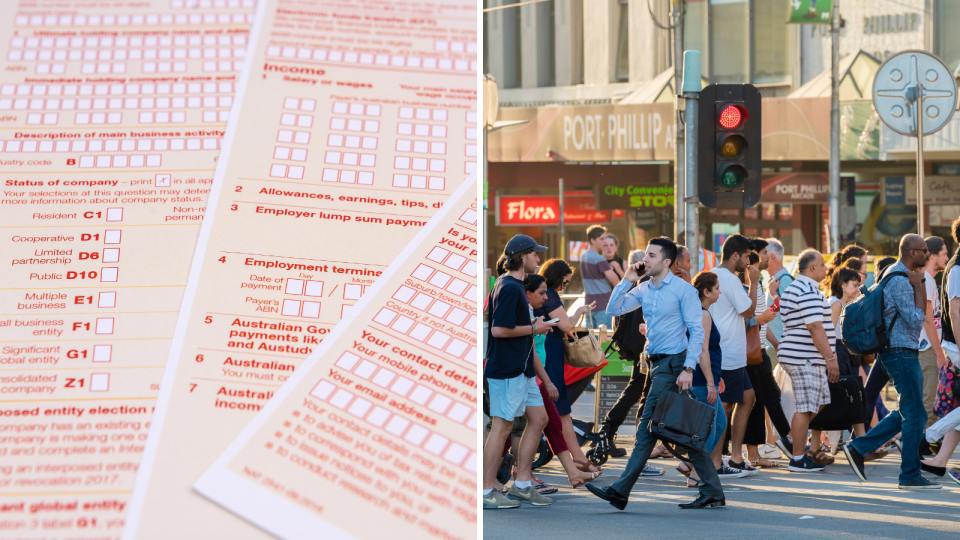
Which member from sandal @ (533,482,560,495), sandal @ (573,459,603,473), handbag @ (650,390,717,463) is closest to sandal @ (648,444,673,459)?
sandal @ (573,459,603,473)

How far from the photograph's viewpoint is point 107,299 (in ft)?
5.22

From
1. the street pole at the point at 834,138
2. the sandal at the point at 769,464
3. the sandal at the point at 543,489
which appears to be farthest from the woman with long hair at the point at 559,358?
the street pole at the point at 834,138

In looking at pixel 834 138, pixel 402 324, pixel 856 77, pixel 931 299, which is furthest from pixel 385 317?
pixel 856 77

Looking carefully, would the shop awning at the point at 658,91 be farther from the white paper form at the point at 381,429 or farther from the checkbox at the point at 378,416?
the checkbox at the point at 378,416

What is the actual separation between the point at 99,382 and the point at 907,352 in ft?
17.9

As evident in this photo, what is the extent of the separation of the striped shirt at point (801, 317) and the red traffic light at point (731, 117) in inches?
53.0

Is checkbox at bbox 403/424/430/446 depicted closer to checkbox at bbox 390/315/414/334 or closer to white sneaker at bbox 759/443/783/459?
checkbox at bbox 390/315/414/334

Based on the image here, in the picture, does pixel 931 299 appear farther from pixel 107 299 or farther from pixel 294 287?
pixel 107 299

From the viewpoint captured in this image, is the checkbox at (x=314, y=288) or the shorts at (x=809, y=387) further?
the shorts at (x=809, y=387)

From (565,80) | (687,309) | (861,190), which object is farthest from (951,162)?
(687,309)

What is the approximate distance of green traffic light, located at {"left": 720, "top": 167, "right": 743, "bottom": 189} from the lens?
289 inches

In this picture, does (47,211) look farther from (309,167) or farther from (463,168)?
(463,168)

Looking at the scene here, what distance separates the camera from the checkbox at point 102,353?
1.52 m

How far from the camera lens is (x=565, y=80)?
2369 centimetres
